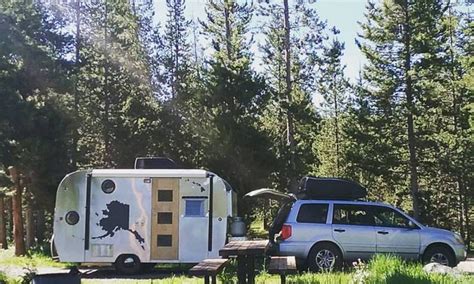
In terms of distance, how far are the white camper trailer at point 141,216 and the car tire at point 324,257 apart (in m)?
2.05

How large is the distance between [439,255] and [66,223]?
27.5ft

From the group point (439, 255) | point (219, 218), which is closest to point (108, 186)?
point (219, 218)

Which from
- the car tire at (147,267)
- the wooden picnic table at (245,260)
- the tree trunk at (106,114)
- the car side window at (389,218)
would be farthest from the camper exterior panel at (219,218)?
the tree trunk at (106,114)

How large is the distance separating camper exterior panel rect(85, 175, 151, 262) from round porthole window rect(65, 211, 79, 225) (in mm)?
358

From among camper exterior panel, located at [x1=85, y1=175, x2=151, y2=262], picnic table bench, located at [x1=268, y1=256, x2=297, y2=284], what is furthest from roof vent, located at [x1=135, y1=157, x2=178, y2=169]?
picnic table bench, located at [x1=268, y1=256, x2=297, y2=284]

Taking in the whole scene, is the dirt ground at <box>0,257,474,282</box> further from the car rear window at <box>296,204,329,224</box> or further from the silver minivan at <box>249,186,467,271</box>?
the car rear window at <box>296,204,329,224</box>

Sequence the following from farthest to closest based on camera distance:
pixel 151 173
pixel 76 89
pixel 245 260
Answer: pixel 76 89
pixel 151 173
pixel 245 260

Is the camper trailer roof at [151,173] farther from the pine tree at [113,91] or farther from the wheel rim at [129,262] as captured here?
the pine tree at [113,91]

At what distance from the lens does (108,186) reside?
1377 cm

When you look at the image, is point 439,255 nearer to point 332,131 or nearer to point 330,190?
point 330,190

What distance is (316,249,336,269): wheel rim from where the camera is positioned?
13008 mm

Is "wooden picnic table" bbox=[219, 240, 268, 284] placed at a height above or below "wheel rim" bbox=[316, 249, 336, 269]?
above

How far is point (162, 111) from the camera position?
89.7 ft

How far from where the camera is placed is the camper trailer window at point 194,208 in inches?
542
